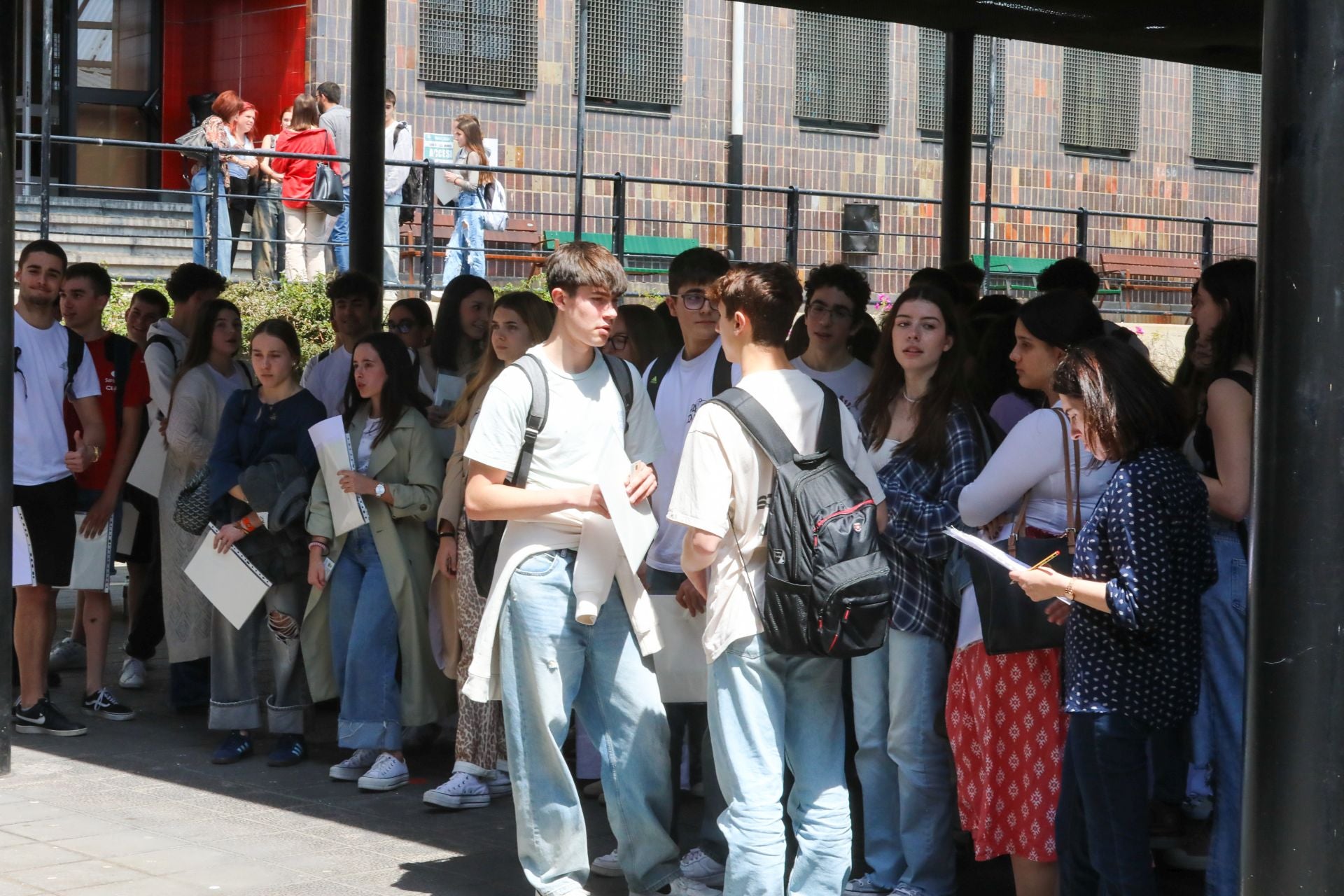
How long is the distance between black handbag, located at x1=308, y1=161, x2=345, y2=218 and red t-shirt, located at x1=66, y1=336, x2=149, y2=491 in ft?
27.9

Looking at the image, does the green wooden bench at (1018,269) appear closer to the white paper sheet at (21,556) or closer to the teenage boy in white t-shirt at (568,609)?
A: the white paper sheet at (21,556)

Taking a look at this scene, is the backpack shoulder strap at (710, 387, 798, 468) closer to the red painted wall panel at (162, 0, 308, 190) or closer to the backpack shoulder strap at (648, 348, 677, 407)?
the backpack shoulder strap at (648, 348, 677, 407)

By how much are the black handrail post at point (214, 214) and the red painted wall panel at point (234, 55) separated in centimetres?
427

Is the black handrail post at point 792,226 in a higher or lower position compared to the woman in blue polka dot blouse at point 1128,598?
higher

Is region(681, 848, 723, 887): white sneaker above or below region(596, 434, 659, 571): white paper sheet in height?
below

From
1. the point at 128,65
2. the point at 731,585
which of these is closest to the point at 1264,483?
the point at 731,585

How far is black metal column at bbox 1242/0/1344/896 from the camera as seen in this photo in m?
3.65

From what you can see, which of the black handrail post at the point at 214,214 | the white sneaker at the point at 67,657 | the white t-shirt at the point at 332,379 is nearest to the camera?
the white t-shirt at the point at 332,379

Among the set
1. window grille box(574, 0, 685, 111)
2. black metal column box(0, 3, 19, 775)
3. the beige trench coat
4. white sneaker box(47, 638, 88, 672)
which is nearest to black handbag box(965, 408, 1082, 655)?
the beige trench coat

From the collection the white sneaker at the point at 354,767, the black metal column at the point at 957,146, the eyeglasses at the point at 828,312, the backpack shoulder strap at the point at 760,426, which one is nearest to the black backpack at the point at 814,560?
the backpack shoulder strap at the point at 760,426

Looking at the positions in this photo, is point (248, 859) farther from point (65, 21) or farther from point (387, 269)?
point (65, 21)

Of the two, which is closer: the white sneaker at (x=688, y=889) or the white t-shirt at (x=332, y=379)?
the white sneaker at (x=688, y=889)

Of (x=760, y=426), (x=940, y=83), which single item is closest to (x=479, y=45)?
(x=940, y=83)

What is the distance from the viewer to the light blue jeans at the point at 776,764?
468 cm
